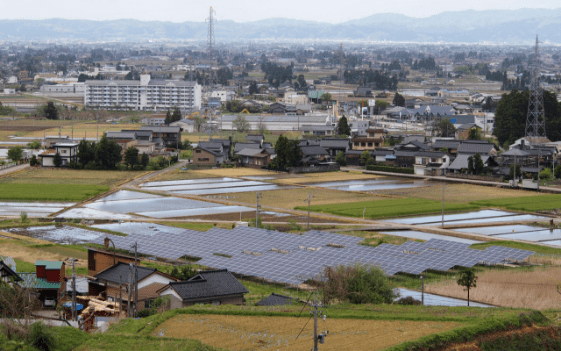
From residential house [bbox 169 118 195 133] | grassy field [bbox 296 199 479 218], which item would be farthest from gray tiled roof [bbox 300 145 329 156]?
residential house [bbox 169 118 195 133]

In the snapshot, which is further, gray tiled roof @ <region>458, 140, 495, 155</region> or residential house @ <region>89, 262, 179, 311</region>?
gray tiled roof @ <region>458, 140, 495, 155</region>

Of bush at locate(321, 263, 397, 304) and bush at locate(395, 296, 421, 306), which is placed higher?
bush at locate(321, 263, 397, 304)

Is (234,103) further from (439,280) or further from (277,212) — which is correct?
(439,280)

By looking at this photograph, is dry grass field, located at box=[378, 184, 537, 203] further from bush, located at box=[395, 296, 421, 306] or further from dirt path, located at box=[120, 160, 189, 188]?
bush, located at box=[395, 296, 421, 306]

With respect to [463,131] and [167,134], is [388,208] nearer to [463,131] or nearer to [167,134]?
[167,134]

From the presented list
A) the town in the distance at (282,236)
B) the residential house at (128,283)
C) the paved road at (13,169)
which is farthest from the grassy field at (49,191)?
the residential house at (128,283)

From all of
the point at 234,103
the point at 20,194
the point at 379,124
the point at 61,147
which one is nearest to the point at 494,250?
the point at 20,194
